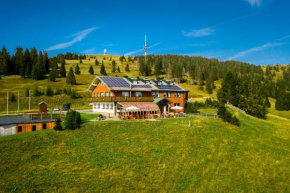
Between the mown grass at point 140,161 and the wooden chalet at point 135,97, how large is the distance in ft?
31.0

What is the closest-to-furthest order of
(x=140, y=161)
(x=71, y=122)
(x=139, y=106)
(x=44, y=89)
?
(x=140, y=161) < (x=71, y=122) < (x=139, y=106) < (x=44, y=89)

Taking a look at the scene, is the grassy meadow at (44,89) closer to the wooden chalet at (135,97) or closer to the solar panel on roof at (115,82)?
the wooden chalet at (135,97)

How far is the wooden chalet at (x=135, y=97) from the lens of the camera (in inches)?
1713

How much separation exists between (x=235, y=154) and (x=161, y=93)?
2761 cm

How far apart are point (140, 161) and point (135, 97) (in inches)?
958

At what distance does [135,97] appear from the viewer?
154 ft

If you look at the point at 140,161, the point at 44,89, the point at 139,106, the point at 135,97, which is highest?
the point at 44,89

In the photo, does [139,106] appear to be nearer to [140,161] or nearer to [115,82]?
[115,82]

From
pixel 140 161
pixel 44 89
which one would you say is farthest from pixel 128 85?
pixel 44 89

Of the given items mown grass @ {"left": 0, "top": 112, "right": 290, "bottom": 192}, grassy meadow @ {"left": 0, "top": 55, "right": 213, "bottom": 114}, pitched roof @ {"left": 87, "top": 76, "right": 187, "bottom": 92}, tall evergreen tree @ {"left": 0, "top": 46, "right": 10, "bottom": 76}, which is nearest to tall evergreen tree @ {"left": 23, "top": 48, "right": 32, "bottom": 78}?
grassy meadow @ {"left": 0, "top": 55, "right": 213, "bottom": 114}

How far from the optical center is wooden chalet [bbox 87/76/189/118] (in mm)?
43500

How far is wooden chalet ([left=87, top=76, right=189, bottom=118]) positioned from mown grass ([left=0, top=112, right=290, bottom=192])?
31.0 feet

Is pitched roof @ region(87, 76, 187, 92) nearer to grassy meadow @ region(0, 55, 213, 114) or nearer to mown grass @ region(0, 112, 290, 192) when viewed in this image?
mown grass @ region(0, 112, 290, 192)

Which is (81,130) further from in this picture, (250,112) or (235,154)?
(250,112)
